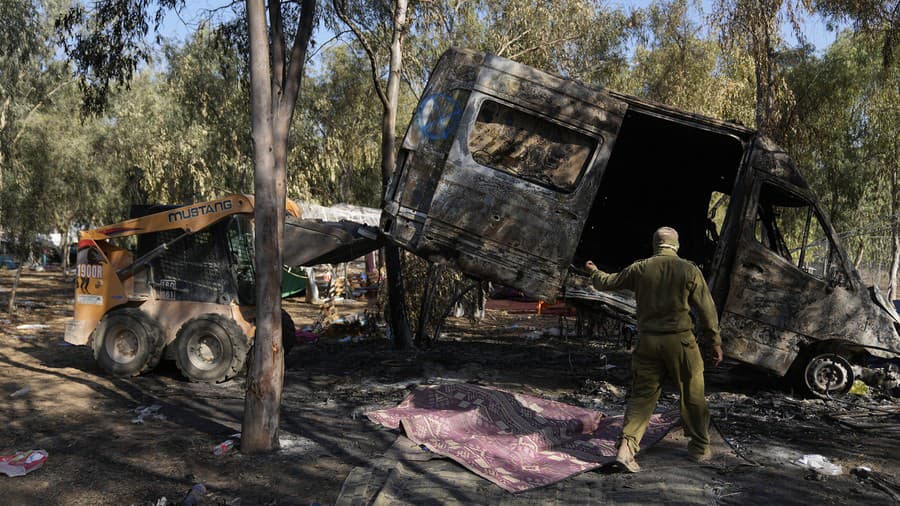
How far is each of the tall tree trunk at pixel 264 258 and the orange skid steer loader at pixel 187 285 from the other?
2812 mm

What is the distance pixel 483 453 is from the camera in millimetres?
5168

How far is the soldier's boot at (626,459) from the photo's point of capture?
Result: 4777mm

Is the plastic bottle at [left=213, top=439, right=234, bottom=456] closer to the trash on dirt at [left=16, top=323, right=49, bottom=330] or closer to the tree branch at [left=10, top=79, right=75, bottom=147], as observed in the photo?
the trash on dirt at [left=16, top=323, right=49, bottom=330]

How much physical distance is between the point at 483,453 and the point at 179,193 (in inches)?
743

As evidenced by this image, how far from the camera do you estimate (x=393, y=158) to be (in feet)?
33.4

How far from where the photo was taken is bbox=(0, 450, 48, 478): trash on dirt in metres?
4.75

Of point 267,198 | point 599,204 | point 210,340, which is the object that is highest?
point 599,204

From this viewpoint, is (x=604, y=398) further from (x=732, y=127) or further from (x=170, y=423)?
(x=170, y=423)

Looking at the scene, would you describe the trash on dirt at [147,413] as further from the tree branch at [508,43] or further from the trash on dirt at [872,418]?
the tree branch at [508,43]

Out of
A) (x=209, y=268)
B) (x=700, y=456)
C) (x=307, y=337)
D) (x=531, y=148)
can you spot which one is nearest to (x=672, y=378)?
(x=700, y=456)

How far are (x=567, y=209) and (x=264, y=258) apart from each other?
9.75ft

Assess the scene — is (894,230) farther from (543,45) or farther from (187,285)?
(187,285)

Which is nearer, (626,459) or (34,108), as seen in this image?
(626,459)

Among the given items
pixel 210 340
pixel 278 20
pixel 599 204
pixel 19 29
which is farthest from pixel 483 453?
pixel 19 29
